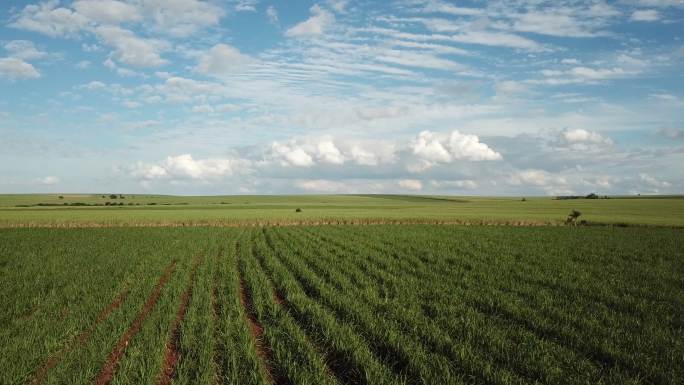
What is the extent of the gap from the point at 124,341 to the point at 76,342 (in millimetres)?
945

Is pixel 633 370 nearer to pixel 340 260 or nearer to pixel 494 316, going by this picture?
pixel 494 316

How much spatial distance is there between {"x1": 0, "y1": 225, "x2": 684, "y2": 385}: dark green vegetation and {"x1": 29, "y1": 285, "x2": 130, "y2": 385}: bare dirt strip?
4 centimetres

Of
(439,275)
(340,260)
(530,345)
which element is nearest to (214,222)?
(340,260)

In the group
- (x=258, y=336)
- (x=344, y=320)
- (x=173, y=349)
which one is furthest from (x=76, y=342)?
(x=344, y=320)

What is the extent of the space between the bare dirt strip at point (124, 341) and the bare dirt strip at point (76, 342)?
0.74 meters

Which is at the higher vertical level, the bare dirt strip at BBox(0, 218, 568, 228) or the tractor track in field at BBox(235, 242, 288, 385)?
the bare dirt strip at BBox(0, 218, 568, 228)

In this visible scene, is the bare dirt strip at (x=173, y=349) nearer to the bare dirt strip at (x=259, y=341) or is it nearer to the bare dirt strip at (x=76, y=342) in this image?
the bare dirt strip at (x=259, y=341)

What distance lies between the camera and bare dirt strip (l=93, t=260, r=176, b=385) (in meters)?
7.24

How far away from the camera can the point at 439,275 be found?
15.3 m

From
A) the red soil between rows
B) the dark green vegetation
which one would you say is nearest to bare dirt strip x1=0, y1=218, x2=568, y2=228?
the dark green vegetation

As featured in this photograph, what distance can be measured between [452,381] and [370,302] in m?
5.04

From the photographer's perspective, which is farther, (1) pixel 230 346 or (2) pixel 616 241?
(2) pixel 616 241

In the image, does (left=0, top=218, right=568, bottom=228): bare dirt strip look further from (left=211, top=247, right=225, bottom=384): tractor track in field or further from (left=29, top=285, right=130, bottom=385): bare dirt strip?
(left=29, top=285, right=130, bottom=385): bare dirt strip

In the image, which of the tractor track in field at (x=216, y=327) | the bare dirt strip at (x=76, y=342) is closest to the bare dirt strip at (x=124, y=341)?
the bare dirt strip at (x=76, y=342)
